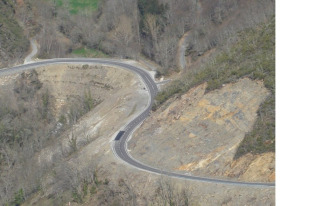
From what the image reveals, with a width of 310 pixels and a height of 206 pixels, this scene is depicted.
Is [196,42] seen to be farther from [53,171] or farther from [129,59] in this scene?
[53,171]

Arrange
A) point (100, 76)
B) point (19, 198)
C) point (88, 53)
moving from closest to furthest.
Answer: point (19, 198)
point (100, 76)
point (88, 53)

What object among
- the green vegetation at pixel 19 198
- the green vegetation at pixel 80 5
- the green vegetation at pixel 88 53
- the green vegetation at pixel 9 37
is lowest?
the green vegetation at pixel 19 198

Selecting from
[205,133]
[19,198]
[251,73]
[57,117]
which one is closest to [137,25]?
[57,117]

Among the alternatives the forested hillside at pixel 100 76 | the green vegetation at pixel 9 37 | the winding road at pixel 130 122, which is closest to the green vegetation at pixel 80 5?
the forested hillside at pixel 100 76

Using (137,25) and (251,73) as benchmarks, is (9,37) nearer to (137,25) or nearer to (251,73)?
(137,25)

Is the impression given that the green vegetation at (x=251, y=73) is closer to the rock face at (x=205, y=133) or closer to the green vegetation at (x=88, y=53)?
the rock face at (x=205, y=133)
